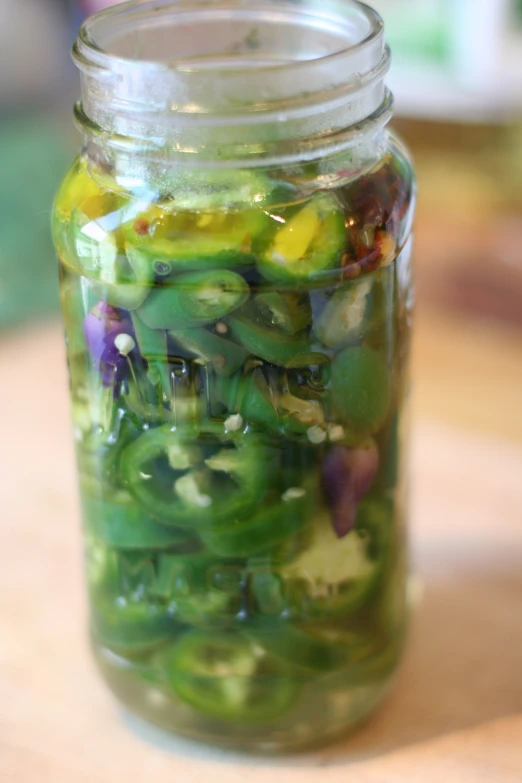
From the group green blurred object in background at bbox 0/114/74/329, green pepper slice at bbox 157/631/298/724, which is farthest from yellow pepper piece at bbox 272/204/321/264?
green blurred object in background at bbox 0/114/74/329

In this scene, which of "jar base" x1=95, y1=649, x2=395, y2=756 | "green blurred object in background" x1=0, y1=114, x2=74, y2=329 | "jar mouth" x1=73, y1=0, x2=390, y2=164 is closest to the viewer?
"jar mouth" x1=73, y1=0, x2=390, y2=164

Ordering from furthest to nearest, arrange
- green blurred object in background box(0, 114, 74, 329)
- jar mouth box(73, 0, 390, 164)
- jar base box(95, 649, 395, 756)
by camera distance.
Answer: green blurred object in background box(0, 114, 74, 329) → jar base box(95, 649, 395, 756) → jar mouth box(73, 0, 390, 164)

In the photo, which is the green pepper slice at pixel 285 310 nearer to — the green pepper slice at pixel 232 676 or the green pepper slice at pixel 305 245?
the green pepper slice at pixel 305 245

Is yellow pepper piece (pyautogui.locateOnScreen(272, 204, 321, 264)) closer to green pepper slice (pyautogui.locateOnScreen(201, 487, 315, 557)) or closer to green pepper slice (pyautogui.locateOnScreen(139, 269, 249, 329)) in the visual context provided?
green pepper slice (pyautogui.locateOnScreen(139, 269, 249, 329))

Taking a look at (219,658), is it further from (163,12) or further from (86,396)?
Result: (163,12)

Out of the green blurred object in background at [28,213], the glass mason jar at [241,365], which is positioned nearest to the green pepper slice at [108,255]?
the glass mason jar at [241,365]
